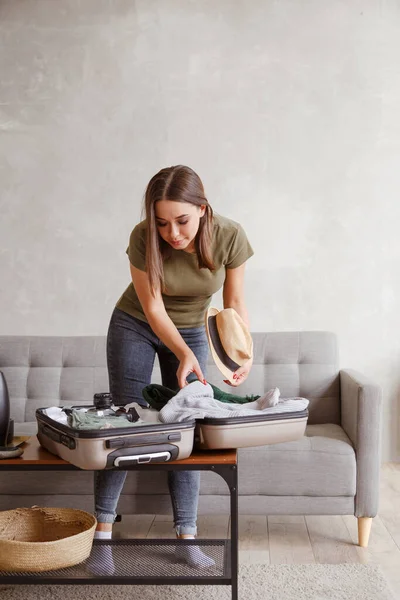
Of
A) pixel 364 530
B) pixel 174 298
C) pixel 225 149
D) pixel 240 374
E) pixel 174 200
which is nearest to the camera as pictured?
pixel 174 200

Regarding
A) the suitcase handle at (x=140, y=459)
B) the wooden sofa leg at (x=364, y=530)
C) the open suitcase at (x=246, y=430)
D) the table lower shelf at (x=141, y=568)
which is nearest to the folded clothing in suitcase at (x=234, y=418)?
the open suitcase at (x=246, y=430)

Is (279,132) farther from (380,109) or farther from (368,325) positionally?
(368,325)

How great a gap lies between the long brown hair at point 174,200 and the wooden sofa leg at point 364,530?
1128mm

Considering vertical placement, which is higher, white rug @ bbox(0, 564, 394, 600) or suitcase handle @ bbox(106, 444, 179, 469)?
suitcase handle @ bbox(106, 444, 179, 469)

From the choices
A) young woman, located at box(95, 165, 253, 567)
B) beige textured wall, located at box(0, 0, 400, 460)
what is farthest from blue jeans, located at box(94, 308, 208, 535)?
beige textured wall, located at box(0, 0, 400, 460)

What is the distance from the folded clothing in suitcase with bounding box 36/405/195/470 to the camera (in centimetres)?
168

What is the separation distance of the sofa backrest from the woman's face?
3.94 ft

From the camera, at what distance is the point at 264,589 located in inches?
84.9

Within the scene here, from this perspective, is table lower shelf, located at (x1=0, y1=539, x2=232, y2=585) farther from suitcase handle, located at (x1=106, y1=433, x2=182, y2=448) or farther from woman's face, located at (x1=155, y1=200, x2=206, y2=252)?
woman's face, located at (x1=155, y1=200, x2=206, y2=252)

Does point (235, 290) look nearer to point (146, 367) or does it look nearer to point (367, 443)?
point (146, 367)

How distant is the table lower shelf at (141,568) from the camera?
174 cm

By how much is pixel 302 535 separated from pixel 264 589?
0.59 metres

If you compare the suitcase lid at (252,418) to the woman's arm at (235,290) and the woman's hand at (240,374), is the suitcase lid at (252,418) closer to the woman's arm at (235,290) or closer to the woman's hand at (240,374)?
the woman's hand at (240,374)

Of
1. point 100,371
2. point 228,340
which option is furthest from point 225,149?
point 228,340
